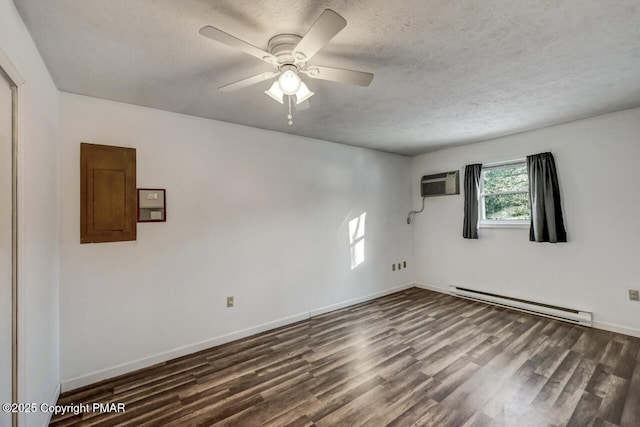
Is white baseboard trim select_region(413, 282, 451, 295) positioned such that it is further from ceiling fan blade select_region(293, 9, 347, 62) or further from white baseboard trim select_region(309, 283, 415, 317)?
ceiling fan blade select_region(293, 9, 347, 62)

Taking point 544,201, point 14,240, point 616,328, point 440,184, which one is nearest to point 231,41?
point 14,240

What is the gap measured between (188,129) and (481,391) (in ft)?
11.5

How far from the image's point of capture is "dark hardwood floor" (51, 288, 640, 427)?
187 centimetres

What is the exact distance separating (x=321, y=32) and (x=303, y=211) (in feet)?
8.28

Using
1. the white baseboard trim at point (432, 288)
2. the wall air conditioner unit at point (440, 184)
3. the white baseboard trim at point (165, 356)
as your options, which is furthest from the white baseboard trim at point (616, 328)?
the white baseboard trim at point (165, 356)

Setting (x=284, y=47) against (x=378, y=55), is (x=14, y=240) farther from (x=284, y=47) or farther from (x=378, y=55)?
(x=378, y=55)

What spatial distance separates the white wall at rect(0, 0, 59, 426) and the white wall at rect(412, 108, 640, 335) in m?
4.87

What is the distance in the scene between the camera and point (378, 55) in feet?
6.10

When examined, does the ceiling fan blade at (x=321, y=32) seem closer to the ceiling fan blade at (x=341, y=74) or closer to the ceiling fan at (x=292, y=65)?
the ceiling fan at (x=292, y=65)

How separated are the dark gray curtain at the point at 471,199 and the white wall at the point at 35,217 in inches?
188

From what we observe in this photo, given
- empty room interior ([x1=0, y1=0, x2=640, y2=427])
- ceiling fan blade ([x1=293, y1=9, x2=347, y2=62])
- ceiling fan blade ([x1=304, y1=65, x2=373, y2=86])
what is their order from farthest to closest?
ceiling fan blade ([x1=304, y1=65, x2=373, y2=86]) → empty room interior ([x1=0, y1=0, x2=640, y2=427]) → ceiling fan blade ([x1=293, y1=9, x2=347, y2=62])

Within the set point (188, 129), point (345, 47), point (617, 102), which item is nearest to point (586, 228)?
point (617, 102)

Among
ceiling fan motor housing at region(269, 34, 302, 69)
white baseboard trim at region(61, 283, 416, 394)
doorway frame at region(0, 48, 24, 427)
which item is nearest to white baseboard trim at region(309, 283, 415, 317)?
white baseboard trim at region(61, 283, 416, 394)

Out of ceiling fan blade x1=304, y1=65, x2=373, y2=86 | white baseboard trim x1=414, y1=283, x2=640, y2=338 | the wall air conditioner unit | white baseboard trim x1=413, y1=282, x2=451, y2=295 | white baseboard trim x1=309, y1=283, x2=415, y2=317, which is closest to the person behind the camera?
ceiling fan blade x1=304, y1=65, x2=373, y2=86
